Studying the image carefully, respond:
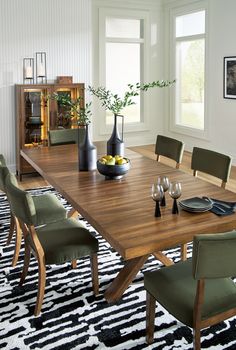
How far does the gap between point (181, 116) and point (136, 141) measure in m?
0.96

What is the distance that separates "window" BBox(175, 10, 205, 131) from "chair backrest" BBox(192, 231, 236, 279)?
5623 mm

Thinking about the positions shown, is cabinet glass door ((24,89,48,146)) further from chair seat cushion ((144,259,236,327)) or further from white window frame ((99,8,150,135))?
chair seat cushion ((144,259,236,327))

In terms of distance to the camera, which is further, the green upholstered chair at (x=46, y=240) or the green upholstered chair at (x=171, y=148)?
the green upholstered chair at (x=171, y=148)

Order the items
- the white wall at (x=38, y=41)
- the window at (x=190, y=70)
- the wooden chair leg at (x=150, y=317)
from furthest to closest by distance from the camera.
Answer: the window at (x=190, y=70)
the white wall at (x=38, y=41)
the wooden chair leg at (x=150, y=317)

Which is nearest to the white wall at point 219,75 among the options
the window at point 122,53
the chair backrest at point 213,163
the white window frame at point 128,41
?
the white window frame at point 128,41

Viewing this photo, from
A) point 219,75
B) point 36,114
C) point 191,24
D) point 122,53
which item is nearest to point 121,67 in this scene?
point 122,53

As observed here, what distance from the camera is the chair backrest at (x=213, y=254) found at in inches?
66.0

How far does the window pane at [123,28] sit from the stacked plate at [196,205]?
18.1 ft

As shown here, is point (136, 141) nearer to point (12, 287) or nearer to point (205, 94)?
point (205, 94)

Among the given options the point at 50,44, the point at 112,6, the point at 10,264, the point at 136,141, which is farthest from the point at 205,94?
the point at 10,264

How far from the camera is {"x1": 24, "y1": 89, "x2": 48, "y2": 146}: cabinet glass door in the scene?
5.67 m

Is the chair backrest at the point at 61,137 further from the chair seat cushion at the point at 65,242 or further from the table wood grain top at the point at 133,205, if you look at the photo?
the chair seat cushion at the point at 65,242

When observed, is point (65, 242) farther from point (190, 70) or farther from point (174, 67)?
point (174, 67)

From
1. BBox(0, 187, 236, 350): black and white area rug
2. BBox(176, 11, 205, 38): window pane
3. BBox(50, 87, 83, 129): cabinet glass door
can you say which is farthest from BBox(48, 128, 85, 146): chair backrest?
BBox(176, 11, 205, 38): window pane
